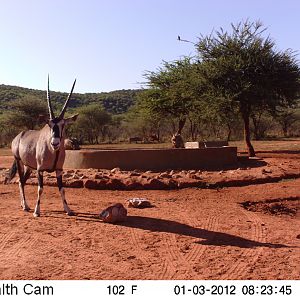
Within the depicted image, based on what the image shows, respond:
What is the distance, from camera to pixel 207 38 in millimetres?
24094

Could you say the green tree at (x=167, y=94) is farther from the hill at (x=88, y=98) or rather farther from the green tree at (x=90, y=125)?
the hill at (x=88, y=98)

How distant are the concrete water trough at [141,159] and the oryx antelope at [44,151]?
212 inches

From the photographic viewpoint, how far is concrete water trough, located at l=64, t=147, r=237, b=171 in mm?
16875

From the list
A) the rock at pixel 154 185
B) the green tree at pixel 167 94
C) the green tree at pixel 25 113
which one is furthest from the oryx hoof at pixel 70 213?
the green tree at pixel 25 113

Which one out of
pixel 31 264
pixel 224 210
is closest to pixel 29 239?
pixel 31 264

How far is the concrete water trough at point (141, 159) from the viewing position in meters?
16.9

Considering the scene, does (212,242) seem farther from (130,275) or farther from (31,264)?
(31,264)

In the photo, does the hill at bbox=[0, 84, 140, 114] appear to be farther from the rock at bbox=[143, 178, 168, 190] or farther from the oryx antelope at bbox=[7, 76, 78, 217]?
the oryx antelope at bbox=[7, 76, 78, 217]

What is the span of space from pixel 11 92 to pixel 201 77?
66256 mm

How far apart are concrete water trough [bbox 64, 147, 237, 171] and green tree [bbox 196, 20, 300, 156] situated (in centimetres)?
521

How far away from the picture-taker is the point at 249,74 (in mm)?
22609

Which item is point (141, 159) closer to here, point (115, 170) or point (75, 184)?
point (115, 170)

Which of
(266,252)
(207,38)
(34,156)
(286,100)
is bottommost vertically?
(266,252)

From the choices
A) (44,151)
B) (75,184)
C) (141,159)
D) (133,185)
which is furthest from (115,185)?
(44,151)
